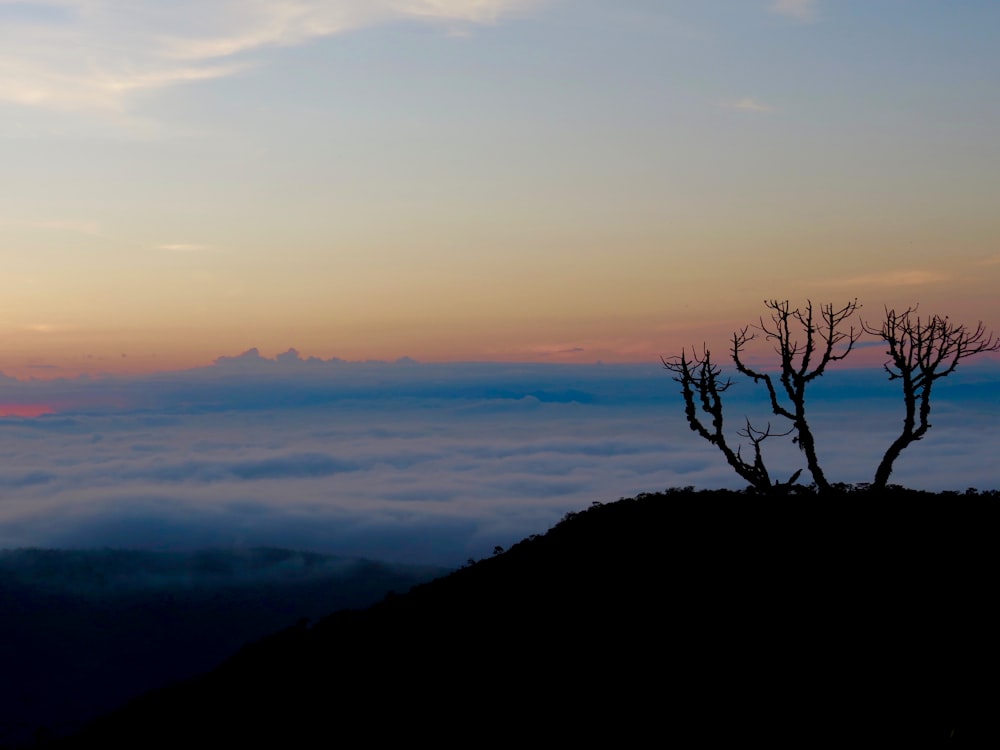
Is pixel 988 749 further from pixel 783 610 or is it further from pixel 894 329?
pixel 894 329

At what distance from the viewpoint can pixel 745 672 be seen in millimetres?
22375

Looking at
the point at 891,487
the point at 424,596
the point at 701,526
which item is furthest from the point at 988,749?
the point at 424,596

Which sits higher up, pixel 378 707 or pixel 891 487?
pixel 891 487

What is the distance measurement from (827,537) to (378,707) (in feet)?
46.1

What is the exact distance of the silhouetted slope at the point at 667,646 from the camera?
21.2 m

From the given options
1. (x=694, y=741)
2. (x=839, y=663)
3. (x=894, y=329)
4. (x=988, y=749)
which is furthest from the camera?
(x=894, y=329)

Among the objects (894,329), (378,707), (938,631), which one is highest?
(894,329)

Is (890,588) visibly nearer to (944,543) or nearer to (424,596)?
(944,543)

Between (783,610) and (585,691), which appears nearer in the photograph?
(585,691)

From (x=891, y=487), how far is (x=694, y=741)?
1825 centimetres

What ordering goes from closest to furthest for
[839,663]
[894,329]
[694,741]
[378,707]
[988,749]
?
1. [988,749]
2. [694,741]
3. [839,663]
4. [378,707]
5. [894,329]

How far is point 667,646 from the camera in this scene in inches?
946

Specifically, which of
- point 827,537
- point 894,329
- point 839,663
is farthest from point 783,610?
point 894,329

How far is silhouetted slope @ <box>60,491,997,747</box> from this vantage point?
2116 cm
